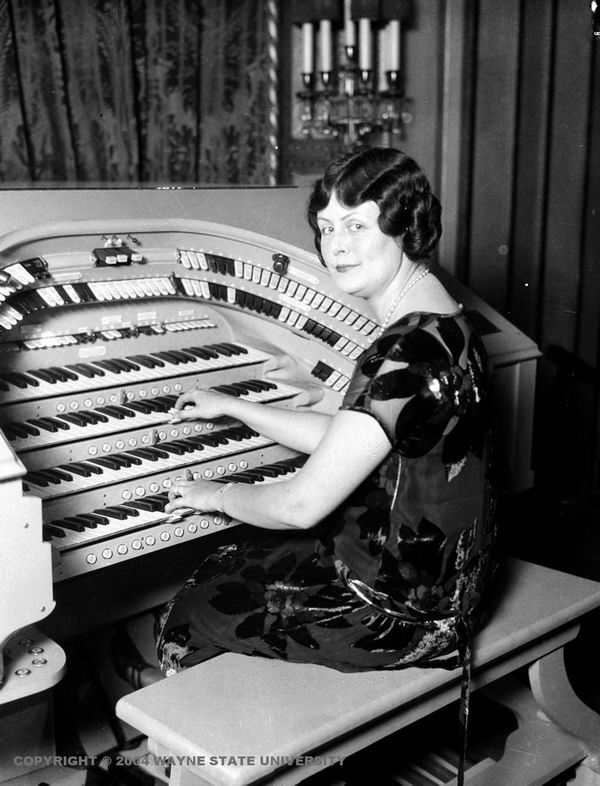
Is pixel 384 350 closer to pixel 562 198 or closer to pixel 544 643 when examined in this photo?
pixel 544 643

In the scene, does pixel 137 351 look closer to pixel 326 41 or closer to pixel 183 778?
pixel 183 778

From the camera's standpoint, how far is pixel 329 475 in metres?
1.68

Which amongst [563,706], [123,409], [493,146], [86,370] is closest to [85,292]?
[86,370]

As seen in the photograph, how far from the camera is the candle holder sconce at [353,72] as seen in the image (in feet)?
13.8

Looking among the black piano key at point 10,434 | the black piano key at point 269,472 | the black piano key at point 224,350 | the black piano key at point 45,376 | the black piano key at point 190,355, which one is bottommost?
the black piano key at point 269,472

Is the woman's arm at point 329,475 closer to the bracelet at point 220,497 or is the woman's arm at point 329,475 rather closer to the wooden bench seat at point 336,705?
the bracelet at point 220,497

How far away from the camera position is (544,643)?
7.23ft

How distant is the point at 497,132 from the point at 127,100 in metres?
1.88

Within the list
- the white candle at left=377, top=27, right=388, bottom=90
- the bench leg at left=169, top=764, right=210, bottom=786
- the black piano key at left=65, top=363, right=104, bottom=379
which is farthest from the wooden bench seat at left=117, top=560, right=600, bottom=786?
the white candle at left=377, top=27, right=388, bottom=90

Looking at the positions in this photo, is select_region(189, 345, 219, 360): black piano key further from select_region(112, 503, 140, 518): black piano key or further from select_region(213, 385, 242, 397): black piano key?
select_region(112, 503, 140, 518): black piano key

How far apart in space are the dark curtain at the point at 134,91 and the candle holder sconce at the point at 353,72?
0.73 ft

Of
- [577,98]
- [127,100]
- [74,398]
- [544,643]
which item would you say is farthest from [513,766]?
[577,98]

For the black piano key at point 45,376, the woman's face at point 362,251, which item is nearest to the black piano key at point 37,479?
the black piano key at point 45,376

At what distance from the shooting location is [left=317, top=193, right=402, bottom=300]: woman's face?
73.3 inches
